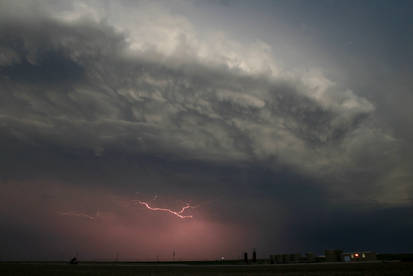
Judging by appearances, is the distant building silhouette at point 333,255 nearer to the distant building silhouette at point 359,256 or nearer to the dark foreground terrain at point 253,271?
the distant building silhouette at point 359,256

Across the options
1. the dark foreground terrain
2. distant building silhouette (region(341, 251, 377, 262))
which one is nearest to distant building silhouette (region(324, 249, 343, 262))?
distant building silhouette (region(341, 251, 377, 262))

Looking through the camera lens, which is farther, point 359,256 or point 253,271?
point 359,256

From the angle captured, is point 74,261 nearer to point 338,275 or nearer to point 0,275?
point 0,275

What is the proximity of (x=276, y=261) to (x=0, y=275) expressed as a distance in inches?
2727

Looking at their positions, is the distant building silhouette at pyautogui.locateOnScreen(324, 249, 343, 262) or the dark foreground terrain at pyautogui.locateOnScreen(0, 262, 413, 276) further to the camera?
the distant building silhouette at pyautogui.locateOnScreen(324, 249, 343, 262)

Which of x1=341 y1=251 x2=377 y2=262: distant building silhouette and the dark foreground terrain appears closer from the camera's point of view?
the dark foreground terrain

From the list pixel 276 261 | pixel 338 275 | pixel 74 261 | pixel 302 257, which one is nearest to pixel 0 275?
pixel 338 275

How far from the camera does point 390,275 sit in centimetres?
3036

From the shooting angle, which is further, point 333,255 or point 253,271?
point 333,255

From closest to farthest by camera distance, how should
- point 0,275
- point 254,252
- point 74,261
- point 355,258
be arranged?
point 0,275
point 355,258
point 74,261
point 254,252

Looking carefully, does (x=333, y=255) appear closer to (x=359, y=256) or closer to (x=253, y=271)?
(x=359, y=256)

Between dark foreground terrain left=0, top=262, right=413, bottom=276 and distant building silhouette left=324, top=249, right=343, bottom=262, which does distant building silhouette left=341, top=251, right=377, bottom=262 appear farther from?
dark foreground terrain left=0, top=262, right=413, bottom=276

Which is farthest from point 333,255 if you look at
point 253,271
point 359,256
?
point 253,271

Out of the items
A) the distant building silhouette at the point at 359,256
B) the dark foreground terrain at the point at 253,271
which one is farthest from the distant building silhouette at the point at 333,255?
the dark foreground terrain at the point at 253,271
